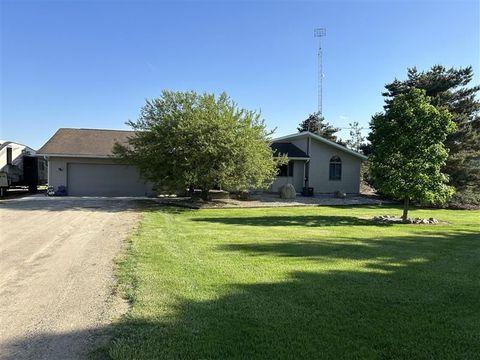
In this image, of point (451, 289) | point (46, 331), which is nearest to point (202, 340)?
point (46, 331)

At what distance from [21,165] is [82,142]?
13.5 ft

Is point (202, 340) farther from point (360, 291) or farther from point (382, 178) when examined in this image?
point (382, 178)

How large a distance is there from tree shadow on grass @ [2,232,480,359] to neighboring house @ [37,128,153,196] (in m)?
20.2

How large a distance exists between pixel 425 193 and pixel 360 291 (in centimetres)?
1013

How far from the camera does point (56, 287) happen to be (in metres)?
5.63

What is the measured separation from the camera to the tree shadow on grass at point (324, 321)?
3.64 meters

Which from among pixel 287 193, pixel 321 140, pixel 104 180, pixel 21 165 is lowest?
pixel 287 193

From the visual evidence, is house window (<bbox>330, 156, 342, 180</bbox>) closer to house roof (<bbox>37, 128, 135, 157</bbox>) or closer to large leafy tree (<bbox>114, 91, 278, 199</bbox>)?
large leafy tree (<bbox>114, 91, 278, 199</bbox>)

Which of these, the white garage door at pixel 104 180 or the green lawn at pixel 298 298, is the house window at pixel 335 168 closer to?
the white garage door at pixel 104 180

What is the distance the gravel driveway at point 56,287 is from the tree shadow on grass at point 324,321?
8.0 inches

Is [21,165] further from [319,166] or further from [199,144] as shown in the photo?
[319,166]

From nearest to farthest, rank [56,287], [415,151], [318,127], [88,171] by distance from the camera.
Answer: [56,287], [415,151], [88,171], [318,127]

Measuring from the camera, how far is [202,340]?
12.5ft

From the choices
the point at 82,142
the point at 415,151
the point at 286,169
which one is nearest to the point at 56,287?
the point at 415,151
